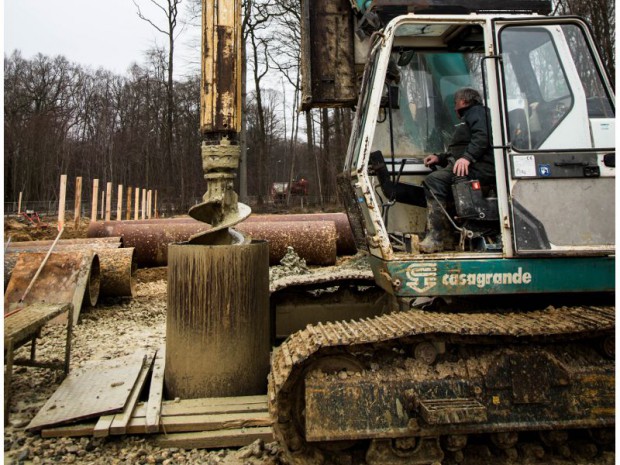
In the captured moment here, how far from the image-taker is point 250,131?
4128 centimetres

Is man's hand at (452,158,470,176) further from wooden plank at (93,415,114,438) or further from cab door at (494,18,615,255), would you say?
wooden plank at (93,415,114,438)

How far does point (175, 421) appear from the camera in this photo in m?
→ 3.50

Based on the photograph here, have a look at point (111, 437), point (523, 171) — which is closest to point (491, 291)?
point (523, 171)

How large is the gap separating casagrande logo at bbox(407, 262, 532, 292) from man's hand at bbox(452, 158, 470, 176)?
67cm

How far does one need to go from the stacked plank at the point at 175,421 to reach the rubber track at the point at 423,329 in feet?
2.00

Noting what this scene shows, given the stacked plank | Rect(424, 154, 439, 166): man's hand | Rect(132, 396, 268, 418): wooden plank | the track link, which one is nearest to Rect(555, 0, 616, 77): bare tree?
Rect(424, 154, 439, 166): man's hand

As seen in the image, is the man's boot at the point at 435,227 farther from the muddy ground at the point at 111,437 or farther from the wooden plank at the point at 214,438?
the wooden plank at the point at 214,438

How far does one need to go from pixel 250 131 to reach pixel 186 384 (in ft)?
127

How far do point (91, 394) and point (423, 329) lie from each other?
2.45m

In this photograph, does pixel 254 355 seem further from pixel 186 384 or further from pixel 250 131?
pixel 250 131

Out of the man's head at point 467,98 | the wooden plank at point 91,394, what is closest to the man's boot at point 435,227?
the man's head at point 467,98

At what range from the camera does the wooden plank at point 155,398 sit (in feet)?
11.2

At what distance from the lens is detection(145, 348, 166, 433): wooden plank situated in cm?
341

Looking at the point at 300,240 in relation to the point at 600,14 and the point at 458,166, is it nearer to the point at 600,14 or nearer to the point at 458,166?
the point at 458,166
